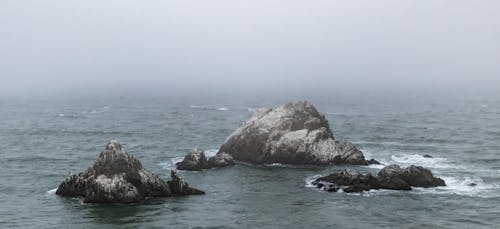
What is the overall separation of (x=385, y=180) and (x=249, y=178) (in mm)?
16638

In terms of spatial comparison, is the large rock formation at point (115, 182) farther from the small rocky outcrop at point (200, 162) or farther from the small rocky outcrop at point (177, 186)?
the small rocky outcrop at point (200, 162)

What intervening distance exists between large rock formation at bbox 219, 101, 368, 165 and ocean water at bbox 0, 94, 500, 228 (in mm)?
2542

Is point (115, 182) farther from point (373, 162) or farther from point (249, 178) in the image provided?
point (373, 162)

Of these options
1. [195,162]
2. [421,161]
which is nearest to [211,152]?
[195,162]

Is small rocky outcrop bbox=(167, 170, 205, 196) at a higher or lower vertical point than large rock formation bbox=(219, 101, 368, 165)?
lower

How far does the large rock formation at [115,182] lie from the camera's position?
58.9m

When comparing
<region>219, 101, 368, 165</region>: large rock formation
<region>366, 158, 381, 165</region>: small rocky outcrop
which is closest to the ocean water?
<region>366, 158, 381, 165</region>: small rocky outcrop

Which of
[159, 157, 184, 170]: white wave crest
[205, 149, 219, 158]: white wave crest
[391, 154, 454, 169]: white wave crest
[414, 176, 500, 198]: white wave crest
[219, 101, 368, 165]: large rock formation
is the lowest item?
[159, 157, 184, 170]: white wave crest

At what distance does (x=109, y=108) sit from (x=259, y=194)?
121 metres

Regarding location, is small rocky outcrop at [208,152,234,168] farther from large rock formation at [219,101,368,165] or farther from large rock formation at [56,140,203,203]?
large rock formation at [56,140,203,203]

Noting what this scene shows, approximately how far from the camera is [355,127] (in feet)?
399

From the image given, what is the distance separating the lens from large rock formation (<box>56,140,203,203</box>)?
2319 inches

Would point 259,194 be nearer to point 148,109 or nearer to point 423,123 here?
point 423,123

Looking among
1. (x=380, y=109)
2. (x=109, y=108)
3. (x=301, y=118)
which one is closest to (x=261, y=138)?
(x=301, y=118)
